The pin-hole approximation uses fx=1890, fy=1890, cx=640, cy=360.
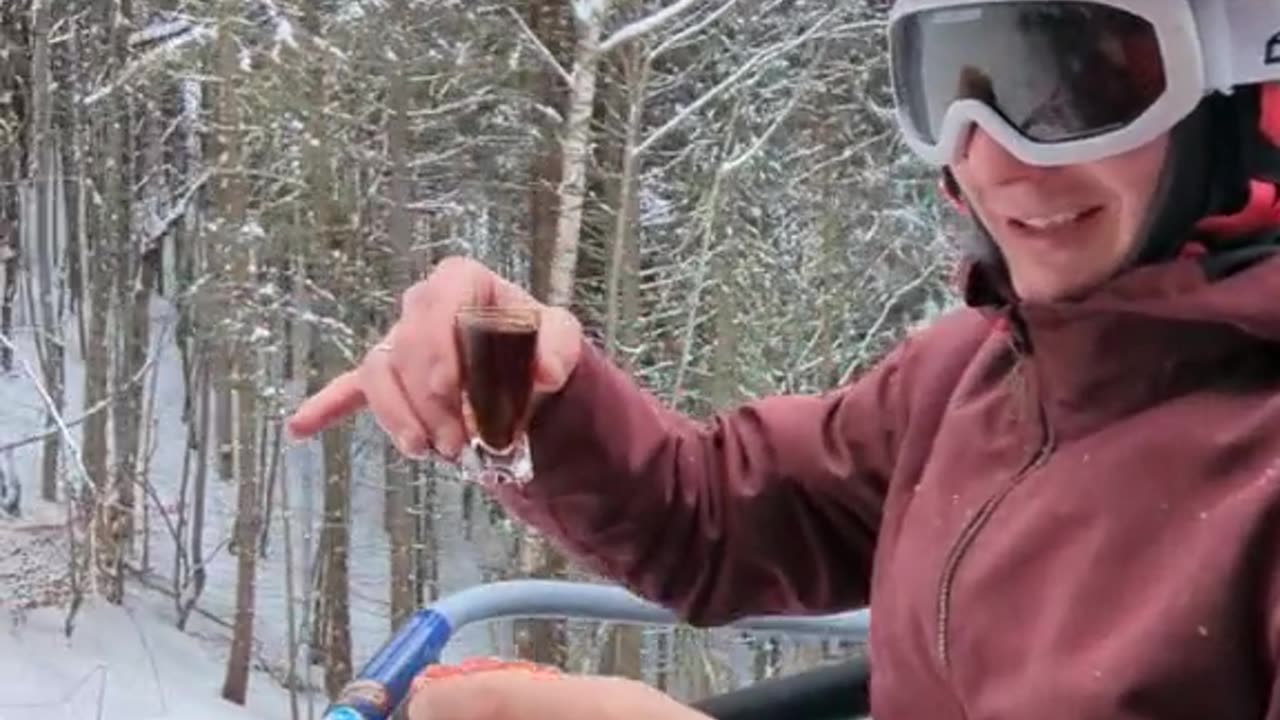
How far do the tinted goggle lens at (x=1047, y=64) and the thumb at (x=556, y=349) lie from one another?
0.20m

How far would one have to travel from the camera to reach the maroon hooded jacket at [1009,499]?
25.4 inches

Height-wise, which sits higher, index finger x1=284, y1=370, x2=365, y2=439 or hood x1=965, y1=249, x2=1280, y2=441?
hood x1=965, y1=249, x2=1280, y2=441

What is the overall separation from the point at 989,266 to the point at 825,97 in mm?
6245

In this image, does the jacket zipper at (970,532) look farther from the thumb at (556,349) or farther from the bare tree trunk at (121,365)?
the bare tree trunk at (121,365)

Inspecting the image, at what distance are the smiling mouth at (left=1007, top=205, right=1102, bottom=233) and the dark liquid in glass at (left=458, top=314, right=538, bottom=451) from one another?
0.23m

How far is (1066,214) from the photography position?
0.74 metres

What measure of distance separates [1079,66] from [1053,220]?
7 centimetres

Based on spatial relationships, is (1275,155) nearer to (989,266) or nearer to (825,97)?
(989,266)

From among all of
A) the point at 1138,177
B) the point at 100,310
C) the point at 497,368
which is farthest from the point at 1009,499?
the point at 100,310

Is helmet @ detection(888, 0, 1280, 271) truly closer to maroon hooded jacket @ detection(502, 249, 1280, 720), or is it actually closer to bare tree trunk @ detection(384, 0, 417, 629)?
maroon hooded jacket @ detection(502, 249, 1280, 720)

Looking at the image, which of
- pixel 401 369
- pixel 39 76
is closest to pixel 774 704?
pixel 401 369

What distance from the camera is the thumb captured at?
0.91 m

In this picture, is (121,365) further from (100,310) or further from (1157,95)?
(1157,95)

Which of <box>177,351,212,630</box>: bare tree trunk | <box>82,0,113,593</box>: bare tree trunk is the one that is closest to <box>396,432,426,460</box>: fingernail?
<box>82,0,113,593</box>: bare tree trunk
